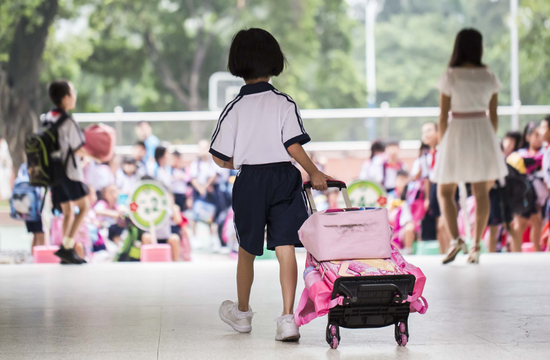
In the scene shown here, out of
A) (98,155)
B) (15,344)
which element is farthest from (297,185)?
(98,155)

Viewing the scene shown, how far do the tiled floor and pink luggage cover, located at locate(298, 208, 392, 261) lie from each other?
344 millimetres

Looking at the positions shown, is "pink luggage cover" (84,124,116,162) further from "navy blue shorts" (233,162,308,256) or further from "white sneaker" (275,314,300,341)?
"white sneaker" (275,314,300,341)

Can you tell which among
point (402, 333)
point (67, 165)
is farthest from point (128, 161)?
point (402, 333)

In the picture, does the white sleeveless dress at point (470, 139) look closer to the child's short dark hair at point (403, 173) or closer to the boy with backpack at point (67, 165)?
the boy with backpack at point (67, 165)

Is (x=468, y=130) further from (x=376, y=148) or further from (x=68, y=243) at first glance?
(x=376, y=148)

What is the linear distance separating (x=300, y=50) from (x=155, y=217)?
20.3 m

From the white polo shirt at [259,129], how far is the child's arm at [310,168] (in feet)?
0.10

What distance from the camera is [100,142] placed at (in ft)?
29.5

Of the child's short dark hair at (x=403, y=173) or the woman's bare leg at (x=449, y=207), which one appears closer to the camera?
the woman's bare leg at (x=449, y=207)

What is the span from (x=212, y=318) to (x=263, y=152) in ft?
2.92

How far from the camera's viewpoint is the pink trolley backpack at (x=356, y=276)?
2.43m

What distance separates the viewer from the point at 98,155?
8.95 meters

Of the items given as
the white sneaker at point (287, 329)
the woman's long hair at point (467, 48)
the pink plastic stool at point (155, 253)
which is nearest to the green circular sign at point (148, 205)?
the pink plastic stool at point (155, 253)

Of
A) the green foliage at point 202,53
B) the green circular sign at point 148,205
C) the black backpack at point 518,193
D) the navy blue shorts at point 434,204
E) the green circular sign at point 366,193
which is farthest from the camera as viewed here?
the green foliage at point 202,53
